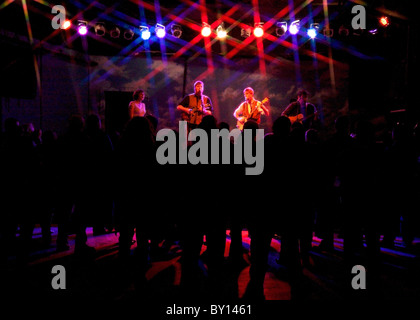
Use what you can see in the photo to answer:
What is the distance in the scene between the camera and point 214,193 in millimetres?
3307

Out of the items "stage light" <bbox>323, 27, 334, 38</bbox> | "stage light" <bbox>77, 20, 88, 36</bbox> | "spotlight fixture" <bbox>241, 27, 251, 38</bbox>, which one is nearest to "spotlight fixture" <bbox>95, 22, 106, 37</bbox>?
"stage light" <bbox>77, 20, 88, 36</bbox>

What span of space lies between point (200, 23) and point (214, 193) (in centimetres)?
875

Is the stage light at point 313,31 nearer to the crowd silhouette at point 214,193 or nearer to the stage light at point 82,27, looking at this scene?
the crowd silhouette at point 214,193

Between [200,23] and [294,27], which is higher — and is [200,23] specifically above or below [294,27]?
above

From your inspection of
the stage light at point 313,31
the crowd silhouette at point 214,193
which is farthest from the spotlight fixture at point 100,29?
the stage light at point 313,31

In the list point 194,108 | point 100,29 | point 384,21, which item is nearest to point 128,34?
point 100,29

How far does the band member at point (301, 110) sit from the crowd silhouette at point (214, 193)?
12.3 ft

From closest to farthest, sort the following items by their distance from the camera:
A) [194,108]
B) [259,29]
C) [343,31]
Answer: [194,108] → [343,31] → [259,29]

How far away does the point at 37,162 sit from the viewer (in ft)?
14.9

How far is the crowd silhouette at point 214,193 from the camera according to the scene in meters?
3.38

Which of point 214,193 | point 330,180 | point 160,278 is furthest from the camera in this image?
point 330,180

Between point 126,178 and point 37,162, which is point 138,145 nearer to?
point 126,178

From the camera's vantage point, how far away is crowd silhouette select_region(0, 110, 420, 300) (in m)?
3.38
